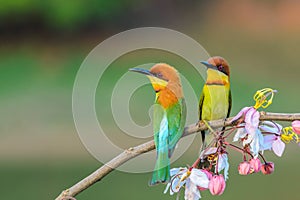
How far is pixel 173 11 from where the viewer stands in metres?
5.89

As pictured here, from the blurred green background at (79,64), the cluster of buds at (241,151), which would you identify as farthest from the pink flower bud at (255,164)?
the blurred green background at (79,64)

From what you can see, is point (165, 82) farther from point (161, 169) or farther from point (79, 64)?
point (79, 64)

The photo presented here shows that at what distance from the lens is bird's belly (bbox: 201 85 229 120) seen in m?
0.68

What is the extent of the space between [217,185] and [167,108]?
71 millimetres

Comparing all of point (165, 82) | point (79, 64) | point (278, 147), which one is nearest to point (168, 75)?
point (165, 82)

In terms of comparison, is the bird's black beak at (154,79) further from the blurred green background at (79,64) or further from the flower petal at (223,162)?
the blurred green background at (79,64)

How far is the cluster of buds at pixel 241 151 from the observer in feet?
2.00

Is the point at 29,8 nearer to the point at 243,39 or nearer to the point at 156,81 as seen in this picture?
the point at 243,39

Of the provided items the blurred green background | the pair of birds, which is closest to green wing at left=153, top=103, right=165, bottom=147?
the pair of birds

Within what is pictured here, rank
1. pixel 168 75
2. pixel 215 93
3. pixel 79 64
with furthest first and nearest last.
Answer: pixel 79 64 → pixel 215 93 → pixel 168 75

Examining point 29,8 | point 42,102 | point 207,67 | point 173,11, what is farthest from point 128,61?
point 207,67

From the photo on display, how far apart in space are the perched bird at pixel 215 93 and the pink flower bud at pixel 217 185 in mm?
38

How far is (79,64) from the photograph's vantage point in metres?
5.41

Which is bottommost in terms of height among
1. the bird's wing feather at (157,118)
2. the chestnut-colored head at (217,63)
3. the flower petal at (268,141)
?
the flower petal at (268,141)
